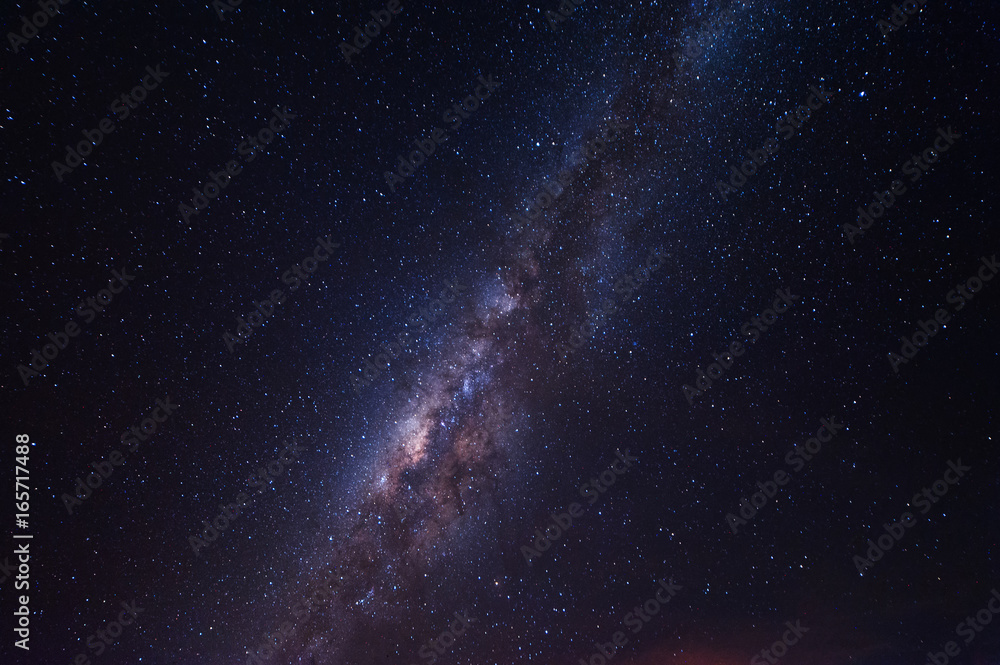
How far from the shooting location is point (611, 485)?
360 cm

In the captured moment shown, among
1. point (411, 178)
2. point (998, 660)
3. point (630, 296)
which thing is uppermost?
point (411, 178)

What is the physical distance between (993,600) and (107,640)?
6113 mm

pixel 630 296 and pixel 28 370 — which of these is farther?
pixel 630 296

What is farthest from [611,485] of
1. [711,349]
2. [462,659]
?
[462,659]

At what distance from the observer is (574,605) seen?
12.1 ft

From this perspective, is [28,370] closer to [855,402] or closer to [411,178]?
[411,178]

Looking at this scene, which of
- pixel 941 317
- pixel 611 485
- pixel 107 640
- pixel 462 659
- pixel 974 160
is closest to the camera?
pixel 107 640

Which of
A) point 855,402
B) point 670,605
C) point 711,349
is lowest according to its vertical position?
point 670,605

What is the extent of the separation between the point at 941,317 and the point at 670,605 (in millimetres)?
3203

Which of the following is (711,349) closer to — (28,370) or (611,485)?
(611,485)

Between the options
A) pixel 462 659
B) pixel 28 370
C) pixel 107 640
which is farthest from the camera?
pixel 462 659

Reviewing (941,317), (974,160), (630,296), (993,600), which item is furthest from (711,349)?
(993,600)

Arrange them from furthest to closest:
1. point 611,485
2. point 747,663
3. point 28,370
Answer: point 747,663
point 611,485
point 28,370

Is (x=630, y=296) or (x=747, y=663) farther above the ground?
(x=630, y=296)
